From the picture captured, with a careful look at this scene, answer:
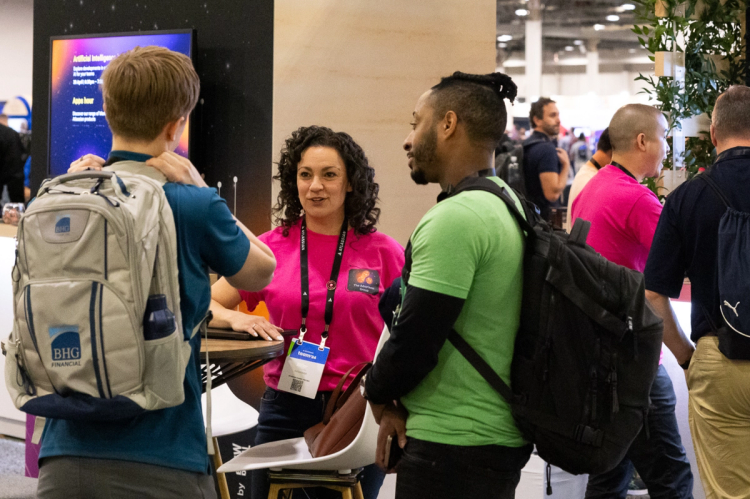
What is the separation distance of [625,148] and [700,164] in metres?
1.01

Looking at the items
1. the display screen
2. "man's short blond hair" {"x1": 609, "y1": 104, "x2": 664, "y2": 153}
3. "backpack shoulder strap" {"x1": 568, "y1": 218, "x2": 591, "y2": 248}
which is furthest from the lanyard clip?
the display screen

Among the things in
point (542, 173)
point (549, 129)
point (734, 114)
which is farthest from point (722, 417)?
point (549, 129)

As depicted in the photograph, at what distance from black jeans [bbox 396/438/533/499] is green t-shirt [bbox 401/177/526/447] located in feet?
0.06

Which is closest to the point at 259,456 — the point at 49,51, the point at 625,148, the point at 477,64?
the point at 625,148

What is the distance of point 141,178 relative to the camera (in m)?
1.33

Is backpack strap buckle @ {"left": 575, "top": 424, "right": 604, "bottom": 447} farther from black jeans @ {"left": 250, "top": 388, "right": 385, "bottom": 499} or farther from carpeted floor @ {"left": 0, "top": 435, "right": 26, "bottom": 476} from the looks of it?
carpeted floor @ {"left": 0, "top": 435, "right": 26, "bottom": 476}

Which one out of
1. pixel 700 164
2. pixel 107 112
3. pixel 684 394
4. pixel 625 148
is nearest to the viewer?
pixel 107 112

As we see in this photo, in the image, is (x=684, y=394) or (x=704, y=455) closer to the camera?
(x=704, y=455)

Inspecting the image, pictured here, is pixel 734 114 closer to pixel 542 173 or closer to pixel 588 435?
pixel 588 435

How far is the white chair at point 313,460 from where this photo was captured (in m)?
2.01

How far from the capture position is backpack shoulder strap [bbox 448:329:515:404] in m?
1.47

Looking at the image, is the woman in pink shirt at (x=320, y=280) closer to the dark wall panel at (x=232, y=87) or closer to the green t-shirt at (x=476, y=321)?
the green t-shirt at (x=476, y=321)

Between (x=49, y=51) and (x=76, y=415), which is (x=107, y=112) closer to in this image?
(x=76, y=415)

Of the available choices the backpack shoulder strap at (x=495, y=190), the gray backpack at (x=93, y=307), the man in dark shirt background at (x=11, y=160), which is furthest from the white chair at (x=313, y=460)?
the man in dark shirt background at (x=11, y=160)
